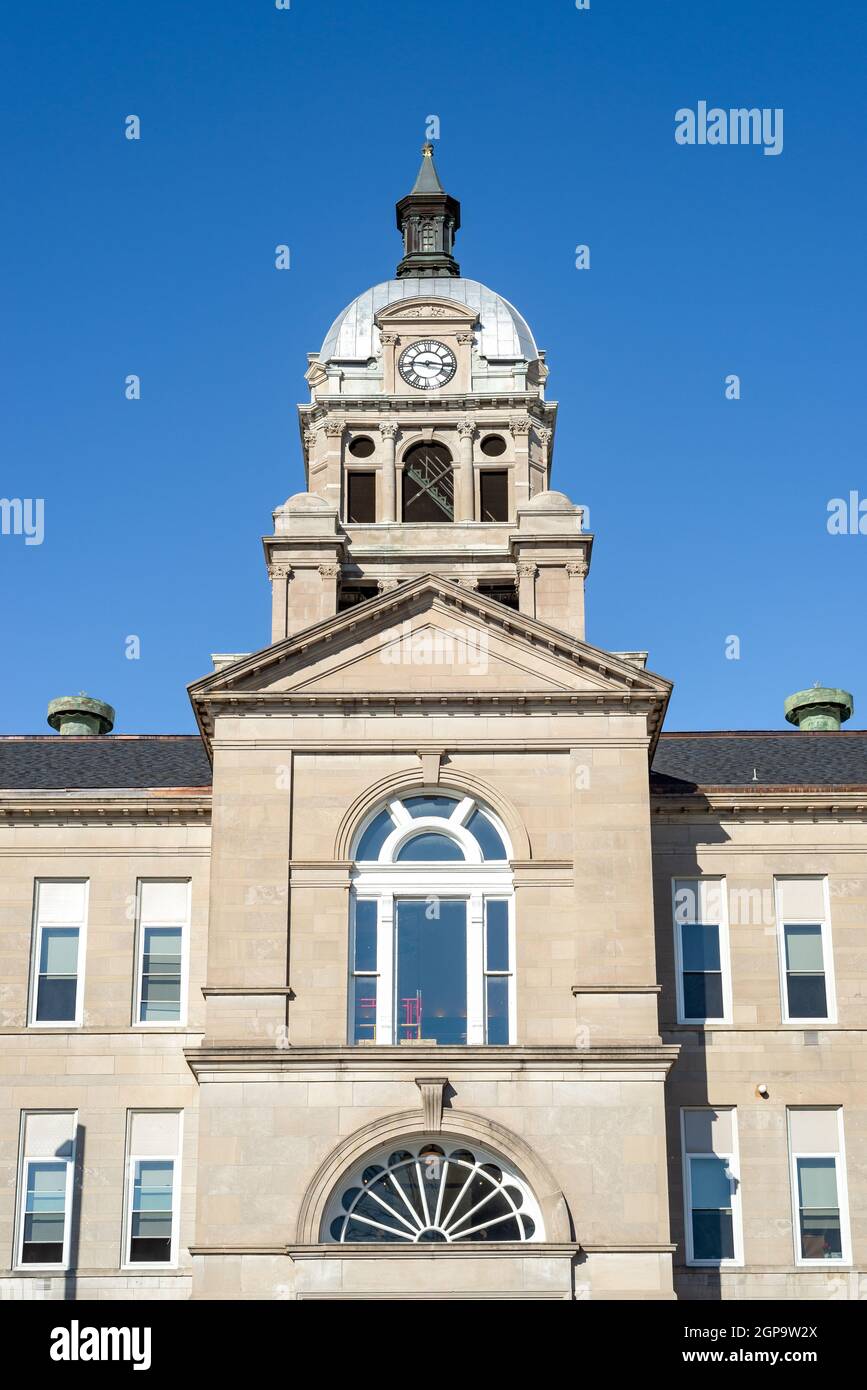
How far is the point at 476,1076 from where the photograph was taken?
39.8 m

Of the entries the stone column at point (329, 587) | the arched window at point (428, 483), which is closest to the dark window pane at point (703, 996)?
the stone column at point (329, 587)

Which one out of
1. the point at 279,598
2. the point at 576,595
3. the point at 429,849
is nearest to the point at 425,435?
the point at 279,598

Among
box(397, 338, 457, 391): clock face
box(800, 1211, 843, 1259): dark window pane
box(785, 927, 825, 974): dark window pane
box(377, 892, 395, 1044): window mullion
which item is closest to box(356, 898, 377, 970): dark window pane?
box(377, 892, 395, 1044): window mullion

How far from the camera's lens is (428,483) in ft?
188

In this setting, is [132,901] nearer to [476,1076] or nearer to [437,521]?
[476,1076]

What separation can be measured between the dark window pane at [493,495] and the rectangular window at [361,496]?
282 cm

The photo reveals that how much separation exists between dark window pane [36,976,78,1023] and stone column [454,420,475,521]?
57.3 feet

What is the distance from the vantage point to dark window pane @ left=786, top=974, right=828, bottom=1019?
44.4 metres

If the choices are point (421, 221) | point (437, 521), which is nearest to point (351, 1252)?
point (437, 521)

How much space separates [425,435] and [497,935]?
20.1 m

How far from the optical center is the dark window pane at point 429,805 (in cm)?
4225

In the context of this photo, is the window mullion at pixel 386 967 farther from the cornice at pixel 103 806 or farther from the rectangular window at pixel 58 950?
the rectangular window at pixel 58 950

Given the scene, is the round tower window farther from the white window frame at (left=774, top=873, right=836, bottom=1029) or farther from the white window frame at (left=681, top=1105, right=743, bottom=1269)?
the white window frame at (left=681, top=1105, right=743, bottom=1269)
